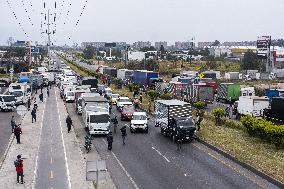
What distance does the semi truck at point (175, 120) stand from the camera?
95.5 ft

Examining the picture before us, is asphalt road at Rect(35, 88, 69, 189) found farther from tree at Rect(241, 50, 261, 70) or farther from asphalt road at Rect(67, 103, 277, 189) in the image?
tree at Rect(241, 50, 261, 70)

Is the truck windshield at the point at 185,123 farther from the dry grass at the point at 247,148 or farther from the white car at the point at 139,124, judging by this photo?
the white car at the point at 139,124

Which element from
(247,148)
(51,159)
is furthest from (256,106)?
(51,159)

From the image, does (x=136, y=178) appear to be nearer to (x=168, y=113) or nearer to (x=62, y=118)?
(x=168, y=113)

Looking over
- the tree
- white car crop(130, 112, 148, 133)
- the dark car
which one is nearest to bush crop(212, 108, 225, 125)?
white car crop(130, 112, 148, 133)

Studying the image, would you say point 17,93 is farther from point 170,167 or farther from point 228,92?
point 170,167

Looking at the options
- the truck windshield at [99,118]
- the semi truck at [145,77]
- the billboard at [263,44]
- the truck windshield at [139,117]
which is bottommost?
the truck windshield at [139,117]

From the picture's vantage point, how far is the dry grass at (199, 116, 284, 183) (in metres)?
21.9

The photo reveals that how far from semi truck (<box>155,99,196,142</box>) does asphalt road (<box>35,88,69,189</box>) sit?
24.9ft

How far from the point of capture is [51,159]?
24016 millimetres

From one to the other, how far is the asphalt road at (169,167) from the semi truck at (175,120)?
75 cm

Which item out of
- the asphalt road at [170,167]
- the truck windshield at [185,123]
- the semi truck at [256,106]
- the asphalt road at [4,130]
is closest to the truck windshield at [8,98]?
the asphalt road at [4,130]

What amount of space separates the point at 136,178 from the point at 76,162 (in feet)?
14.0

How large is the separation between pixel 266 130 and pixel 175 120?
6.12 meters
